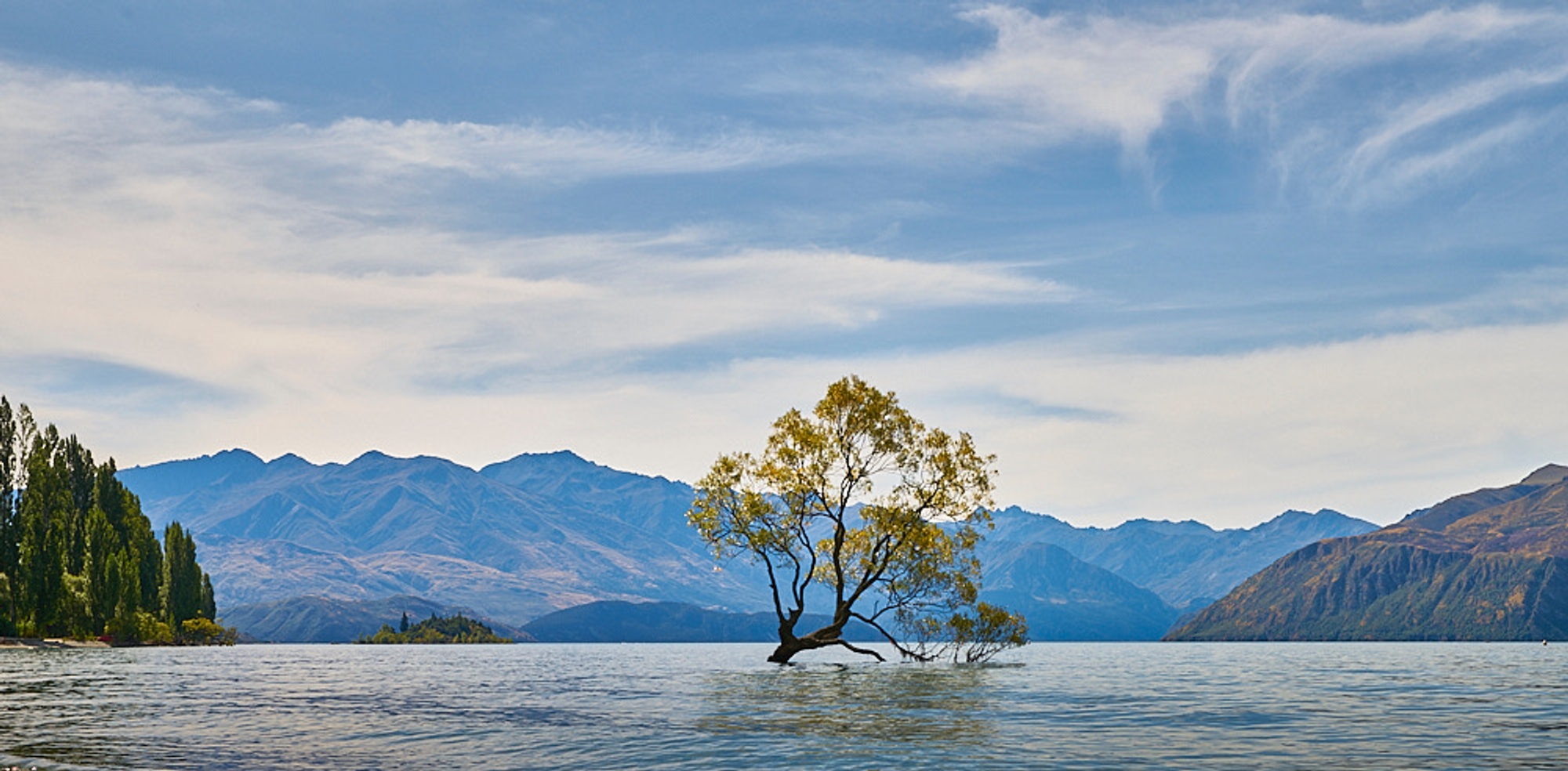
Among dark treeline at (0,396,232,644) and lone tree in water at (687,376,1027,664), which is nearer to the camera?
lone tree in water at (687,376,1027,664)

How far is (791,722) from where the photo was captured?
44.3m

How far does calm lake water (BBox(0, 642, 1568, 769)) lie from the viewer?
34031 mm

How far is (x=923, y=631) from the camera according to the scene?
316ft

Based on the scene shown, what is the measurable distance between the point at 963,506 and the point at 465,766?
A: 58.3 metres

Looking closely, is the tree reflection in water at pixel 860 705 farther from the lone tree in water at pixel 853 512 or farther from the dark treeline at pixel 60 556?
the dark treeline at pixel 60 556

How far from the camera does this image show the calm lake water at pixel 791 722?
3403cm

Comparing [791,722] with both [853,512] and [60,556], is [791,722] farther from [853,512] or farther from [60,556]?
[60,556]

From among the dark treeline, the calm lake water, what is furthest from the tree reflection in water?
the dark treeline

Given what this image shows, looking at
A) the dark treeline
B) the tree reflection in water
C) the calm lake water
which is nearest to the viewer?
the calm lake water

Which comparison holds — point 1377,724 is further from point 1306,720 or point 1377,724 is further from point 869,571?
point 869,571

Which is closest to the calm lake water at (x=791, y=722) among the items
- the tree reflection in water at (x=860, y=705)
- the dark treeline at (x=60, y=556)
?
the tree reflection in water at (x=860, y=705)

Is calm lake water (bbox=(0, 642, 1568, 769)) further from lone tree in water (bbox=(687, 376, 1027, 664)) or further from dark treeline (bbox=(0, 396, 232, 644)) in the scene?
dark treeline (bbox=(0, 396, 232, 644))

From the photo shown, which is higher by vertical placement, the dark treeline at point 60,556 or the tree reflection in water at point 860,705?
the dark treeline at point 60,556

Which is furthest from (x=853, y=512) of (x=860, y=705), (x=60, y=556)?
(x=60, y=556)
